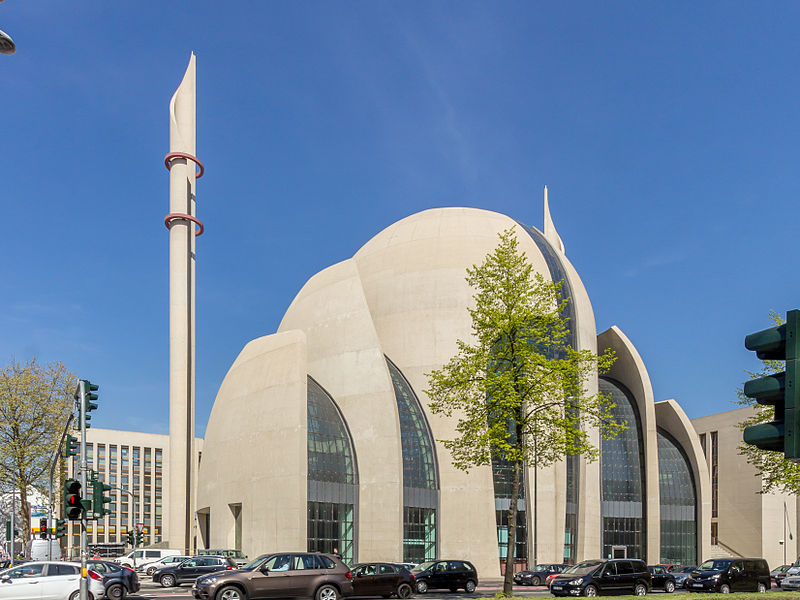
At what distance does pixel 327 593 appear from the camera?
2344 cm

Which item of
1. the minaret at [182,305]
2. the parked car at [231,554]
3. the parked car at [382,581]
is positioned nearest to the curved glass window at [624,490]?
the parked car at [231,554]

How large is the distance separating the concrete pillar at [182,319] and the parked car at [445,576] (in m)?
22.2

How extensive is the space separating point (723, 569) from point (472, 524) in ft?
53.9

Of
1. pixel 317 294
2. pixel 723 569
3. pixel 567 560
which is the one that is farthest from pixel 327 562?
pixel 567 560

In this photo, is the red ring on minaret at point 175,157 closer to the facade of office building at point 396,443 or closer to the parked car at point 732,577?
the facade of office building at point 396,443

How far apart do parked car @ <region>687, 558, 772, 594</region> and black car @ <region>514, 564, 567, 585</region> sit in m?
8.89

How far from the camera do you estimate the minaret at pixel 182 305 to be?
51.0 m

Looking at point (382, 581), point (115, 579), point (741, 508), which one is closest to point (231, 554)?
point (382, 581)

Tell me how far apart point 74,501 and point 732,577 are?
2646 centimetres

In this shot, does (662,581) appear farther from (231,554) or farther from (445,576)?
(231,554)

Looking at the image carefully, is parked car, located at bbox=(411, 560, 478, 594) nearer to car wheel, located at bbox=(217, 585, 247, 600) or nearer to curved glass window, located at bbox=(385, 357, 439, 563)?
curved glass window, located at bbox=(385, 357, 439, 563)

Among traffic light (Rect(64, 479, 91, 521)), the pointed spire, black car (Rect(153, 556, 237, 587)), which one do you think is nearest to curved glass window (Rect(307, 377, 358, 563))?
black car (Rect(153, 556, 237, 587))

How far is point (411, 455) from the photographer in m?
47.1

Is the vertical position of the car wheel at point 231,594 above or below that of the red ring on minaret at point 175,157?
below
